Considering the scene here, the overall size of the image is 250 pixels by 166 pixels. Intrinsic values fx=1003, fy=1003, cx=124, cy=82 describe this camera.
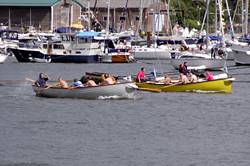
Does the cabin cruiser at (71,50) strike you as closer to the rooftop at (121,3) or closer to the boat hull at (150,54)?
the boat hull at (150,54)

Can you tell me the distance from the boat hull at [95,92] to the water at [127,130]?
378mm

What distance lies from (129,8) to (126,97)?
9963 centimetres

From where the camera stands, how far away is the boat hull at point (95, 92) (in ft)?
193

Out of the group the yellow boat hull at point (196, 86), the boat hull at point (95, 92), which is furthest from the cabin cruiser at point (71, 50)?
the boat hull at point (95, 92)

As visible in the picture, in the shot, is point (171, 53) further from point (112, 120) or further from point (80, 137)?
point (80, 137)

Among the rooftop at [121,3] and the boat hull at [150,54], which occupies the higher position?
the rooftop at [121,3]

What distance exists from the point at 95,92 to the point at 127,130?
11776mm

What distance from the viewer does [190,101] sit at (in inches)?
2445

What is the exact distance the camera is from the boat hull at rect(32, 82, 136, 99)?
193 ft

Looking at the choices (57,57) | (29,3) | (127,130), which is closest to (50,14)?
(29,3)

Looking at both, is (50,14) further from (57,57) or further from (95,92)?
(95,92)

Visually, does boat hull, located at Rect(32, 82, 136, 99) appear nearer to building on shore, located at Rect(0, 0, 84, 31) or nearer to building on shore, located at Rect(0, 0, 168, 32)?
building on shore, located at Rect(0, 0, 168, 32)

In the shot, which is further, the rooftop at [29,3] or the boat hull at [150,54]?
the rooftop at [29,3]

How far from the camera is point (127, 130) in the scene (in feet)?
157
